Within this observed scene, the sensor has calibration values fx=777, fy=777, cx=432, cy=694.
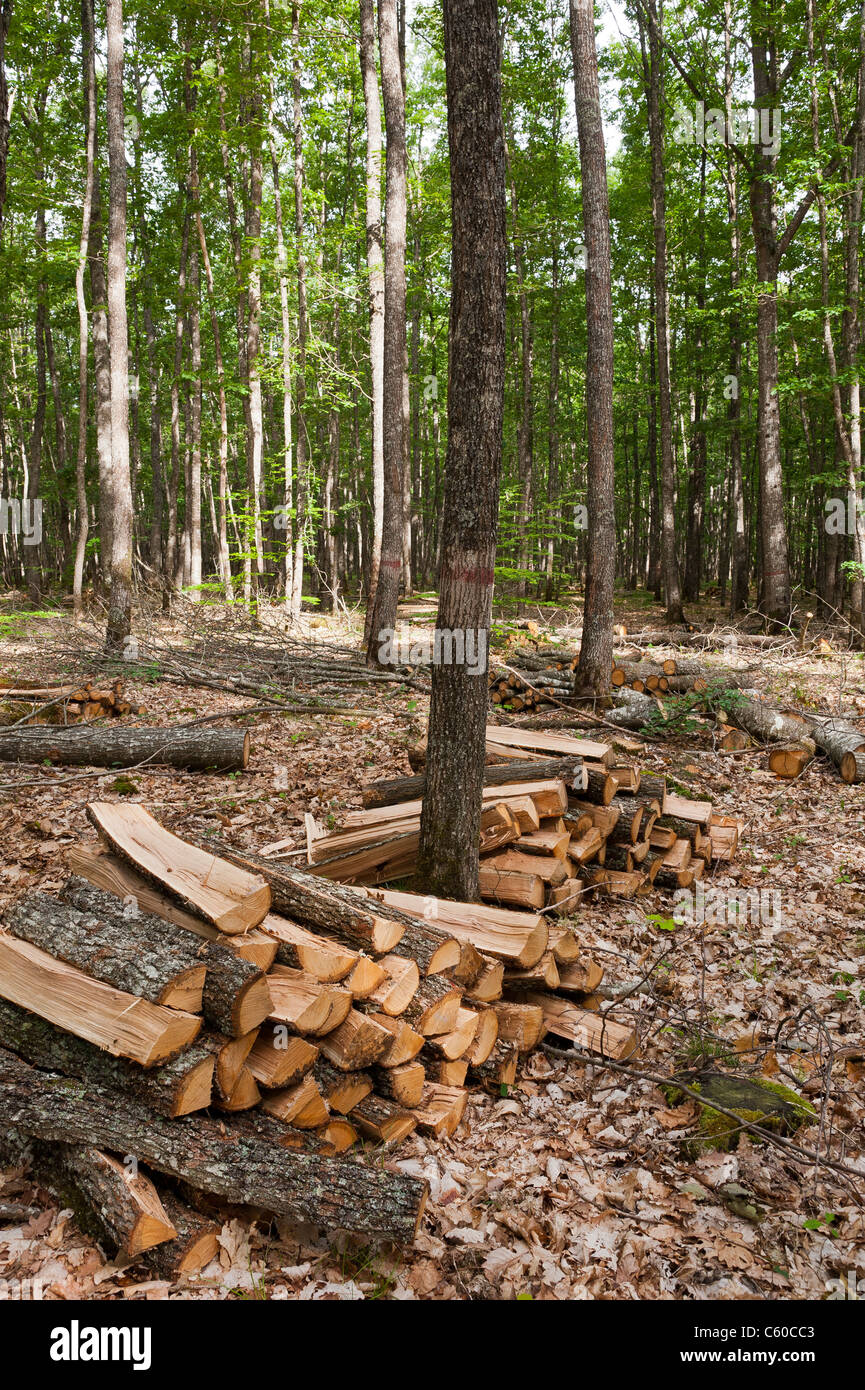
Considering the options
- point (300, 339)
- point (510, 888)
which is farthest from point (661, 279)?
point (510, 888)

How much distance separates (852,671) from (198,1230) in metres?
11.2

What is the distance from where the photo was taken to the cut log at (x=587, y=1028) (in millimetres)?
3953

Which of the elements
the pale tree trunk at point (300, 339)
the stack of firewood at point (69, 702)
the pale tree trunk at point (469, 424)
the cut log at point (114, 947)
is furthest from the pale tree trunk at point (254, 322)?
the cut log at point (114, 947)

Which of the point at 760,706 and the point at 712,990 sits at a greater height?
the point at 760,706

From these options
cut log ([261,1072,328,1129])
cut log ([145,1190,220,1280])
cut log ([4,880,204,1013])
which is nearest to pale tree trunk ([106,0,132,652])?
cut log ([4,880,204,1013])

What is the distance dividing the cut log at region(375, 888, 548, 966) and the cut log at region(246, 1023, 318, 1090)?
3.13 ft

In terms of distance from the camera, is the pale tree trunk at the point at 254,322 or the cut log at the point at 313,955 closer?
the cut log at the point at 313,955

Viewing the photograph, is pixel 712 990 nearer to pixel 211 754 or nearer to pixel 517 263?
pixel 211 754

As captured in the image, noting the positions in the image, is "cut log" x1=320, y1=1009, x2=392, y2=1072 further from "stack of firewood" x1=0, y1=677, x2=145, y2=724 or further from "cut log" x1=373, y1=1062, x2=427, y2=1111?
"stack of firewood" x1=0, y1=677, x2=145, y2=724

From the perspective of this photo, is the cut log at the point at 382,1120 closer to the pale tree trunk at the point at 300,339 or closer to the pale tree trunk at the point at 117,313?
the pale tree trunk at the point at 117,313

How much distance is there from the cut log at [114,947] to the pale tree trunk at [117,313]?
8.45m

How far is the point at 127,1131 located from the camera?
2.77 m
